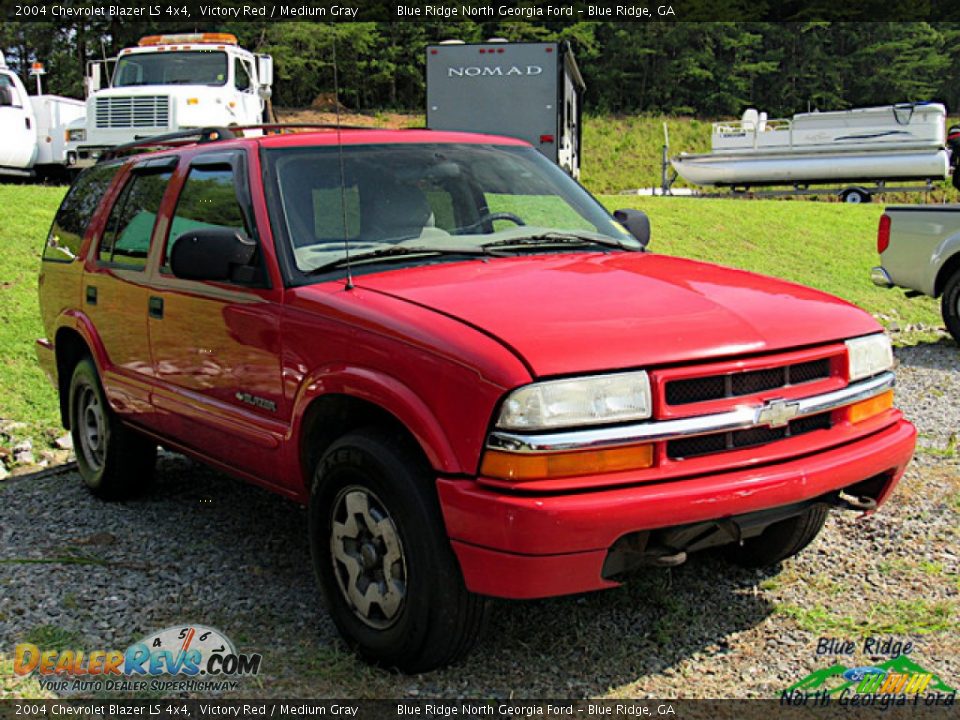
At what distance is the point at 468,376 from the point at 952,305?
8302 millimetres

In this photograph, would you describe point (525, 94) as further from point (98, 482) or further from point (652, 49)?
point (652, 49)

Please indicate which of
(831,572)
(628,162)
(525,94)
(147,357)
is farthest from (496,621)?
(628,162)

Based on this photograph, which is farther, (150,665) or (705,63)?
(705,63)

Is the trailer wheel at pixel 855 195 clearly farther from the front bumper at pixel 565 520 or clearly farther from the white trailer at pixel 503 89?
the front bumper at pixel 565 520

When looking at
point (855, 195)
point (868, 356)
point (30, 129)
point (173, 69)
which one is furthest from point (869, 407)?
point (855, 195)

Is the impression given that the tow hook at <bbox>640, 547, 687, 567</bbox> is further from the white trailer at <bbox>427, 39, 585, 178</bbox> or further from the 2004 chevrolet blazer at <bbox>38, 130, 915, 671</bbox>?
the white trailer at <bbox>427, 39, 585, 178</bbox>

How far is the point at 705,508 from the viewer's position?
306 cm

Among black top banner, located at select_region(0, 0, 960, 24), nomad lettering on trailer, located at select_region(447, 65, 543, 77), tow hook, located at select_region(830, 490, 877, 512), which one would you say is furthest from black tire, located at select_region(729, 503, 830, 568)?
black top banner, located at select_region(0, 0, 960, 24)

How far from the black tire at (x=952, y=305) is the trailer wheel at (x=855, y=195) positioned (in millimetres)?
19818

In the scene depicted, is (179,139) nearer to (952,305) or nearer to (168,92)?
(952,305)

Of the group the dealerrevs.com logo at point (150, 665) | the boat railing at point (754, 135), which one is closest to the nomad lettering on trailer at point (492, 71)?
the boat railing at point (754, 135)

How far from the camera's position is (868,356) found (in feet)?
12.0

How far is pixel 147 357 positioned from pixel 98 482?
1.10m

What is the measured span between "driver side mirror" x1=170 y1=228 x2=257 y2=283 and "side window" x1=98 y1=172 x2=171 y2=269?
40.9 inches
